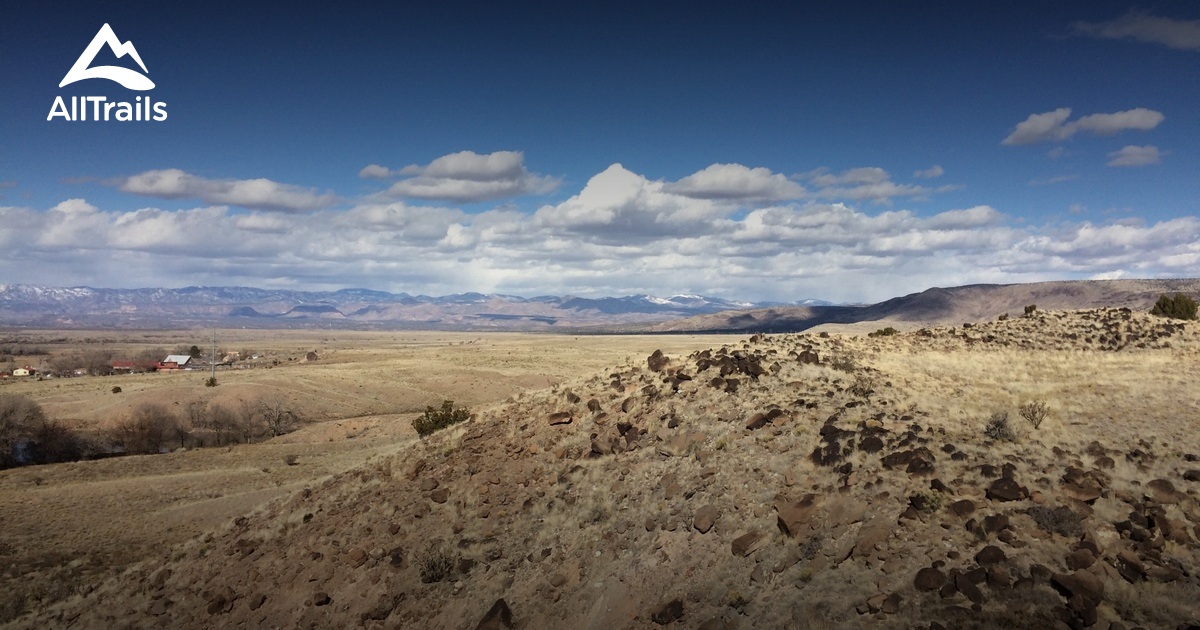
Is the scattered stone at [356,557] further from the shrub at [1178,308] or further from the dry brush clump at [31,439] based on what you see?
the shrub at [1178,308]

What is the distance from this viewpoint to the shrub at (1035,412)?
18.7 metres

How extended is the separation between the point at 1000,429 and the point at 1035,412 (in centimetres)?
218

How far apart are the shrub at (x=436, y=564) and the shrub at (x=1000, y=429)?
47.7 feet

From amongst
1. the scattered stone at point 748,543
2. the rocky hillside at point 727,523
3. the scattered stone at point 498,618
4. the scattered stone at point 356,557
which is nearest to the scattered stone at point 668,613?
the rocky hillside at point 727,523

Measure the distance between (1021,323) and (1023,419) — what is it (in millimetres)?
27097

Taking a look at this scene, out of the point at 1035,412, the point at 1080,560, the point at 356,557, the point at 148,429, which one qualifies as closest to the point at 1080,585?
the point at 1080,560

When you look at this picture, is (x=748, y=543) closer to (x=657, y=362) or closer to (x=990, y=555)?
(x=990, y=555)

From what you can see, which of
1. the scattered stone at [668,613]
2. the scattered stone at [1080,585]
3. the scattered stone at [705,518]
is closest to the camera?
the scattered stone at [1080,585]

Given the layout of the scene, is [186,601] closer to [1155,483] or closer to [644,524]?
[644,524]

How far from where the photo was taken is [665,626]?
13.5 meters

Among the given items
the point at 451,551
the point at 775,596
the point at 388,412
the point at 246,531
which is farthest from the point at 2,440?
the point at 775,596

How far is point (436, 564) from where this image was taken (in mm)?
17297

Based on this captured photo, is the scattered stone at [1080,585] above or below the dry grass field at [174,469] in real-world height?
above

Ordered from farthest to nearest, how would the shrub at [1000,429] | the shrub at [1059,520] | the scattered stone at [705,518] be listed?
the shrub at [1000,429]
the scattered stone at [705,518]
the shrub at [1059,520]
